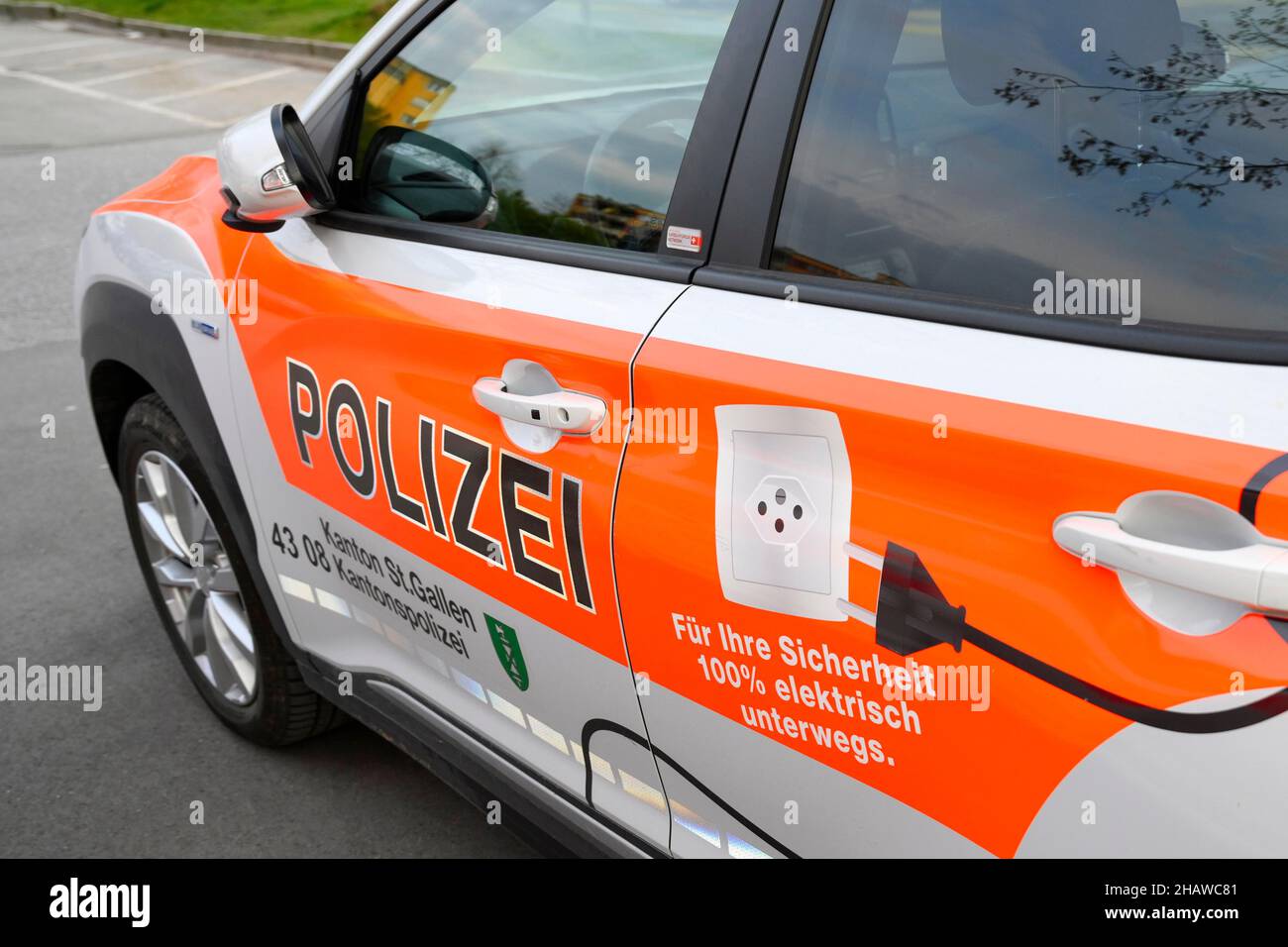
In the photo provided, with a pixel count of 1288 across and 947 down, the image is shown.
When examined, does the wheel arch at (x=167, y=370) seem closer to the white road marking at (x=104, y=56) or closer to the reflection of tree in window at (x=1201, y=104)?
the reflection of tree in window at (x=1201, y=104)

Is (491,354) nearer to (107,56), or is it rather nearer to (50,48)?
(107,56)

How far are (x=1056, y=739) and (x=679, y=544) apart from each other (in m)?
0.55

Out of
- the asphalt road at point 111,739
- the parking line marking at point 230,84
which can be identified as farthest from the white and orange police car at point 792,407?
the parking line marking at point 230,84

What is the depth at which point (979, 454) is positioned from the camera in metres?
1.35

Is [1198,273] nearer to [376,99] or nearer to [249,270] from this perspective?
[376,99]

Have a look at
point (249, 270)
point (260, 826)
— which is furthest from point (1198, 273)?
point (260, 826)

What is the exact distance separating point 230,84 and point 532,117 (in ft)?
41.8

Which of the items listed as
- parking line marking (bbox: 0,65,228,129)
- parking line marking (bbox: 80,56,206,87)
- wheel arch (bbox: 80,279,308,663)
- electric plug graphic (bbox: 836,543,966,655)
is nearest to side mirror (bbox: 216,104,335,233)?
wheel arch (bbox: 80,279,308,663)

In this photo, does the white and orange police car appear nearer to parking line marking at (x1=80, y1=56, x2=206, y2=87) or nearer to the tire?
the tire

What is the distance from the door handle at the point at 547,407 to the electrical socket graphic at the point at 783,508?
0.22 meters

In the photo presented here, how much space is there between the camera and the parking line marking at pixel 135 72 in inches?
570

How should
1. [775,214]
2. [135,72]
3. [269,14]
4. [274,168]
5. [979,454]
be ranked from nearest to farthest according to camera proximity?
[979,454]
[775,214]
[274,168]
[135,72]
[269,14]

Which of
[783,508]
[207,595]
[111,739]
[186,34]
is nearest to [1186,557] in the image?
[783,508]
